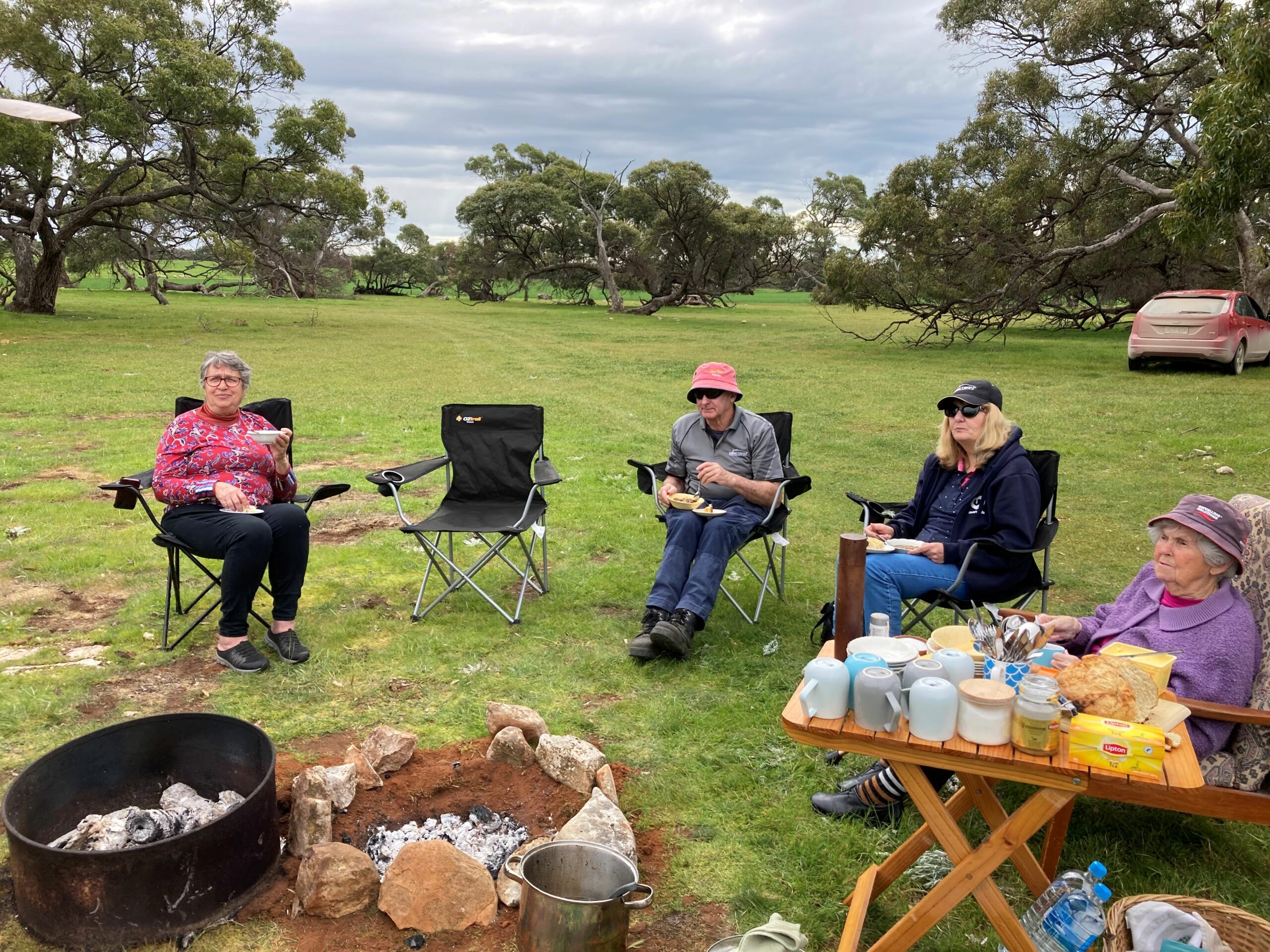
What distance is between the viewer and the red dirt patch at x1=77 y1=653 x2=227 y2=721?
335cm

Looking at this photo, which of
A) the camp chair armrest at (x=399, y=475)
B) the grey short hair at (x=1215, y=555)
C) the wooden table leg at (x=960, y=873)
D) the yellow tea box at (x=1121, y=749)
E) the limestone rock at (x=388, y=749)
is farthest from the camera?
the camp chair armrest at (x=399, y=475)

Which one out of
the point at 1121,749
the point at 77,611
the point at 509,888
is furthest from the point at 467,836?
the point at 77,611

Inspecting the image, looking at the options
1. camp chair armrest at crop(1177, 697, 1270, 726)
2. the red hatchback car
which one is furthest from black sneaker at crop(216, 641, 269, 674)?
the red hatchback car

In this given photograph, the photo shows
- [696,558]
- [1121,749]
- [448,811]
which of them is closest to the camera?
[1121,749]

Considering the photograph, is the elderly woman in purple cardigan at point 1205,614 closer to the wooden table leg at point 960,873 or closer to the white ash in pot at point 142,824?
the wooden table leg at point 960,873

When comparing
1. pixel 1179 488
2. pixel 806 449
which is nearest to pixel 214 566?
pixel 806 449

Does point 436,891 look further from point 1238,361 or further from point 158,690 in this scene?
point 1238,361

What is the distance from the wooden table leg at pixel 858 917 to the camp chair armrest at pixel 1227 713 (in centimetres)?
88

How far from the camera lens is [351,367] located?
14.3 metres

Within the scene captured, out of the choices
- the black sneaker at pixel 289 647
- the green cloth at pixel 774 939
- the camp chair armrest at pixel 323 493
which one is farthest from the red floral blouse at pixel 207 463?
the green cloth at pixel 774 939

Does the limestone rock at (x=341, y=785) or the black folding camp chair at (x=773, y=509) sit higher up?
the black folding camp chair at (x=773, y=509)

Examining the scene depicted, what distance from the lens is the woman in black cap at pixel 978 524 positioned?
3.41 metres

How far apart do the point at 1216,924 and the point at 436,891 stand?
1760 mm

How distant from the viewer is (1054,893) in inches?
80.0
